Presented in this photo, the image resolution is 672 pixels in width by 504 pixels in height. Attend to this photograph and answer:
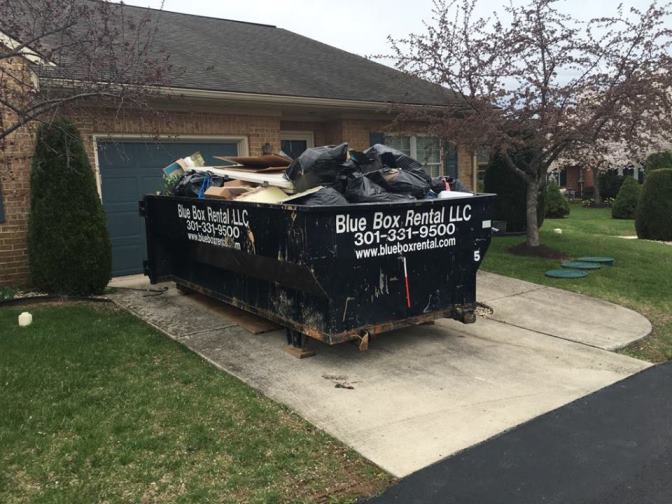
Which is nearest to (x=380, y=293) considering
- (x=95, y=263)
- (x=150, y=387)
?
(x=150, y=387)

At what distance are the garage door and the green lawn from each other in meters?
6.00

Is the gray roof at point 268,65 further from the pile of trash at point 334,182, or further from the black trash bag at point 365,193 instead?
the black trash bag at point 365,193

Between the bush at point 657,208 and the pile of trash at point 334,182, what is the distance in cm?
1099

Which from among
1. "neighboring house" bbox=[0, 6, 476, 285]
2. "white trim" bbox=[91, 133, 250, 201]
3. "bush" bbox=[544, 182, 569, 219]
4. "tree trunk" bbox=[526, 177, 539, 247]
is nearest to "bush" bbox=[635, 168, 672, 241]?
"neighboring house" bbox=[0, 6, 476, 285]

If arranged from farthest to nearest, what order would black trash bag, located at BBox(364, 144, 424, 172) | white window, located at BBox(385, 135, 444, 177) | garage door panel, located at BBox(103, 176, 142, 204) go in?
white window, located at BBox(385, 135, 444, 177) → garage door panel, located at BBox(103, 176, 142, 204) → black trash bag, located at BBox(364, 144, 424, 172)

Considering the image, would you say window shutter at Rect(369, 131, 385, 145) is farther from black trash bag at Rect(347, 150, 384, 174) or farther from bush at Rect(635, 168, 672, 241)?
bush at Rect(635, 168, 672, 241)

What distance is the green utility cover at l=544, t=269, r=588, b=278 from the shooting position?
9.44 metres

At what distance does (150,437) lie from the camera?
403 cm

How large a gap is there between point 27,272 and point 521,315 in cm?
720

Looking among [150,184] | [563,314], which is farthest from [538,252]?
[150,184]

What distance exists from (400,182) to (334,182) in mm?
680

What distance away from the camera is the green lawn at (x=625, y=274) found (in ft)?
22.1

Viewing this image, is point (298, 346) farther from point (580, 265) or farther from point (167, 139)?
point (580, 265)

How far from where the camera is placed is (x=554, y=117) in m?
9.35
